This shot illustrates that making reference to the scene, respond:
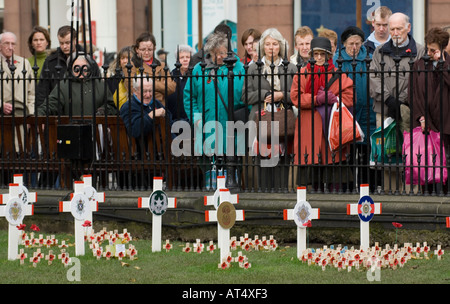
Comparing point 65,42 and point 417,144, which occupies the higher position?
point 65,42

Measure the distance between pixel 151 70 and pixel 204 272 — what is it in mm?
4537

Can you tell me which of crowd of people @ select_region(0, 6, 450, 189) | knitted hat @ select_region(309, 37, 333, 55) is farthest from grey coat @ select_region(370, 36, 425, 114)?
knitted hat @ select_region(309, 37, 333, 55)

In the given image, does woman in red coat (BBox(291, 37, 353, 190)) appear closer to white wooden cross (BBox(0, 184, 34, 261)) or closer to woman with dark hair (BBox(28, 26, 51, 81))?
white wooden cross (BBox(0, 184, 34, 261))

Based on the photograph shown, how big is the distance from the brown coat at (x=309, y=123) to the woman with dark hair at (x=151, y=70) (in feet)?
5.07

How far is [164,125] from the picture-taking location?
1323 centimetres

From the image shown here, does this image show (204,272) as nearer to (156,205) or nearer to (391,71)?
(156,205)

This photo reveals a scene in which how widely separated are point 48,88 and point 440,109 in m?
4.83

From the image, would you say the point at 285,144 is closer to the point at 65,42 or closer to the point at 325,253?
the point at 325,253

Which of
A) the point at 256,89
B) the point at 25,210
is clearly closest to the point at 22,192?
the point at 25,210

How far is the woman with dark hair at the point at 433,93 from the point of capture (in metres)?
11.9

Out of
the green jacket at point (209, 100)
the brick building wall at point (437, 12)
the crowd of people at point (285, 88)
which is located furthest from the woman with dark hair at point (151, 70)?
the brick building wall at point (437, 12)

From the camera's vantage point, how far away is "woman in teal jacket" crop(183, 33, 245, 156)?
42.0 feet

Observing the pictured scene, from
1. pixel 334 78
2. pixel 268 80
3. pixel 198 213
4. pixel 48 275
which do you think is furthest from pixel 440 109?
pixel 48 275

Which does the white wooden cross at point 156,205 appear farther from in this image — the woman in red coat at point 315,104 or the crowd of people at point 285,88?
the woman in red coat at point 315,104
